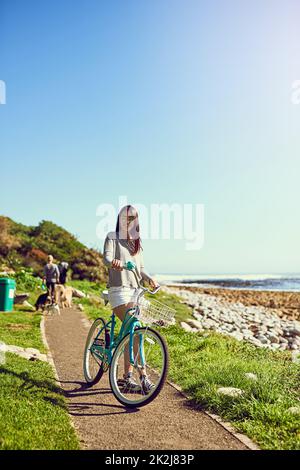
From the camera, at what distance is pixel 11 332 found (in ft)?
36.0

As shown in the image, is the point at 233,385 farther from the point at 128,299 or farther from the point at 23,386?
the point at 23,386

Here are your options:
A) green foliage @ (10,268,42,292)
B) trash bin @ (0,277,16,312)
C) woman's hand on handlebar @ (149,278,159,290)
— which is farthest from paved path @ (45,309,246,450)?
green foliage @ (10,268,42,292)

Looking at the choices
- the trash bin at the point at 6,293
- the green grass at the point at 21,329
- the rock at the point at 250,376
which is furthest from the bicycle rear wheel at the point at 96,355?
the trash bin at the point at 6,293

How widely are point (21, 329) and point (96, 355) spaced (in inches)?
226

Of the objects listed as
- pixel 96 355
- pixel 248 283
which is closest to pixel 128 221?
pixel 96 355

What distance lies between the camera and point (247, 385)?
5.80 meters

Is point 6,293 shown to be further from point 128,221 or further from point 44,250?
point 44,250

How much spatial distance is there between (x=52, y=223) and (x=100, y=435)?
3115 centimetres

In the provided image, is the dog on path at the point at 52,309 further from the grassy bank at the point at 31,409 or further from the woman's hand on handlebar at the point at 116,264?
the woman's hand on handlebar at the point at 116,264

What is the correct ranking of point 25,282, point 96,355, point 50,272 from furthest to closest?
point 25,282 < point 50,272 < point 96,355

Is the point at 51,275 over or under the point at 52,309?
over

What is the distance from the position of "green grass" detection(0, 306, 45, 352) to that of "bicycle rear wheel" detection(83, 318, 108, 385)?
2.59m

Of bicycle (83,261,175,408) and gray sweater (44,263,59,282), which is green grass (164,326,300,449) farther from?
gray sweater (44,263,59,282)

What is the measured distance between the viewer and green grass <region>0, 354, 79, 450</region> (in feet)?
13.5
